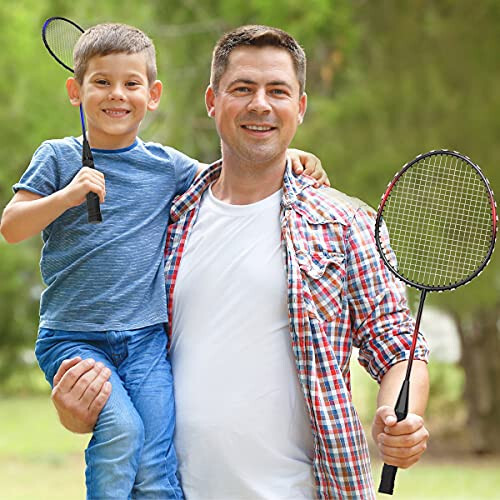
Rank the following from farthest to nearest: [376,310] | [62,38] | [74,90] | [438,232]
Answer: [438,232]
[62,38]
[74,90]
[376,310]

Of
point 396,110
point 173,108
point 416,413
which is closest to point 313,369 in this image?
point 416,413

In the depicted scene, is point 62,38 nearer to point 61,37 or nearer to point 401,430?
point 61,37

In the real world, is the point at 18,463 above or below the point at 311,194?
below

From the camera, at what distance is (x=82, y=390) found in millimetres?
2469

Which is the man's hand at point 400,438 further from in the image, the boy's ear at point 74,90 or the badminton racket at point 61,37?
the badminton racket at point 61,37

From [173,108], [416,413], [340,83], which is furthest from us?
[173,108]

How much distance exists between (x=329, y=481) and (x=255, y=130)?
2.99 ft

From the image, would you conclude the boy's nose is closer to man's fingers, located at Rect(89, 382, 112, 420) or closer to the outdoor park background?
man's fingers, located at Rect(89, 382, 112, 420)

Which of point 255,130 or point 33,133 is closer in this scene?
point 255,130

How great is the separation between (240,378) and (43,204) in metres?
0.66

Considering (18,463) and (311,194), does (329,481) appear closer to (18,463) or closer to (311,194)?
(311,194)

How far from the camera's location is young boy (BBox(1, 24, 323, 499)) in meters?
2.46

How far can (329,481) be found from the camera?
8.11 ft

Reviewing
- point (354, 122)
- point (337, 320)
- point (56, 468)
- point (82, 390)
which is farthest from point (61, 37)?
point (56, 468)
